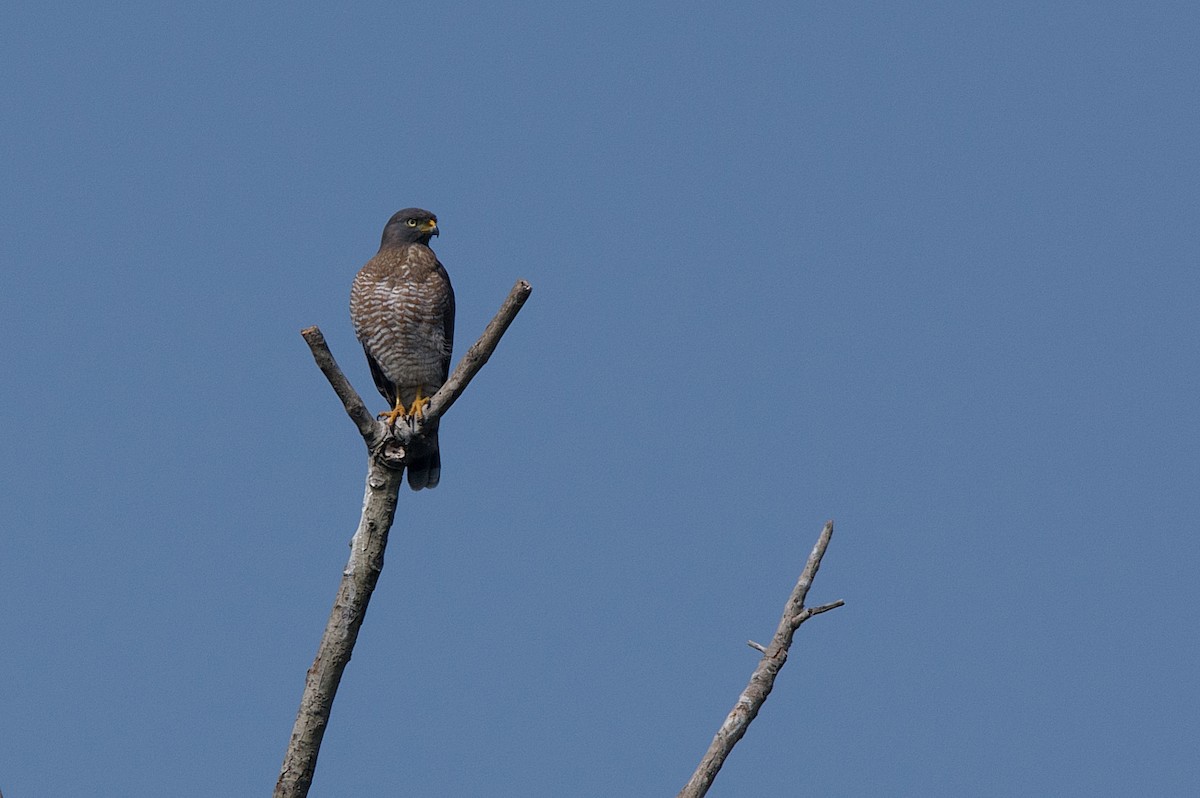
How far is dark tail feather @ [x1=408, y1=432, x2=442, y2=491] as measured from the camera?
9781 mm

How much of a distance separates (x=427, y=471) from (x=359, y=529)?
11.7 feet

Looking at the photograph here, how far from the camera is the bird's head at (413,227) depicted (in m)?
10.5

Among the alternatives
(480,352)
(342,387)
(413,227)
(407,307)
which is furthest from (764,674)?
(413,227)

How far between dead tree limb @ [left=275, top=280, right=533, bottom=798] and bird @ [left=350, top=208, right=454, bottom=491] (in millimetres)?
3495

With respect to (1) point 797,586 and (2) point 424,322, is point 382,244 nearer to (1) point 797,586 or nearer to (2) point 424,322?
(2) point 424,322

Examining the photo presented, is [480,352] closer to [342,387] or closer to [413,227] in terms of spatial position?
[342,387]

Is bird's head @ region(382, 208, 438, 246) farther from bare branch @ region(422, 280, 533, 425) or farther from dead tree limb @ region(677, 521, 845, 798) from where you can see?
dead tree limb @ region(677, 521, 845, 798)

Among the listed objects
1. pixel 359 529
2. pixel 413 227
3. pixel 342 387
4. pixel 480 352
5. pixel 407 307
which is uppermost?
pixel 413 227

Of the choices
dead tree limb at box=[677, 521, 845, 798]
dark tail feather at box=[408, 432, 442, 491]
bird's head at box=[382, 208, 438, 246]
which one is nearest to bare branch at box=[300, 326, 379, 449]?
dead tree limb at box=[677, 521, 845, 798]

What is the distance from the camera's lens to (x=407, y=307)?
33.6ft

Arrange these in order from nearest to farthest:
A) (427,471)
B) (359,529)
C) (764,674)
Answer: (764,674), (359,529), (427,471)

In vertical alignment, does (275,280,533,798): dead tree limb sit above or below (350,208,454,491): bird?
below

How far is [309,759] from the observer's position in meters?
5.82

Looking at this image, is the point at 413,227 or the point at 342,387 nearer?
the point at 342,387
